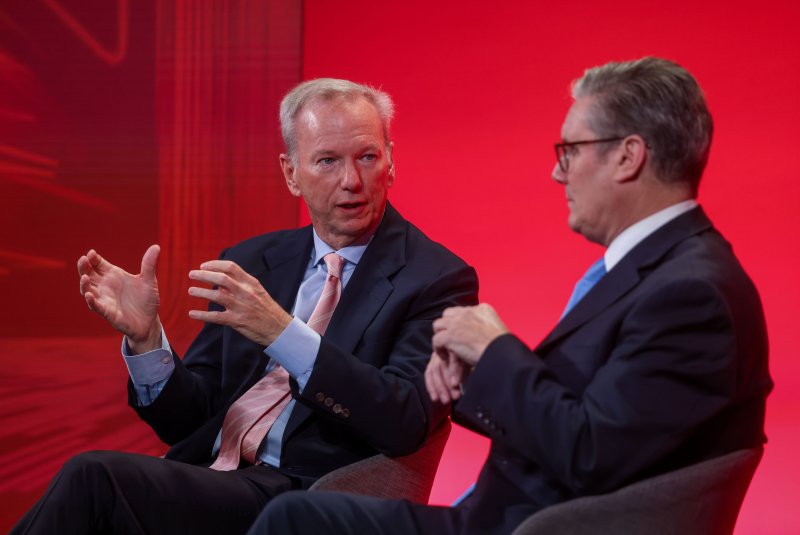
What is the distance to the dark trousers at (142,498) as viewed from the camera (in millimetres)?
2076

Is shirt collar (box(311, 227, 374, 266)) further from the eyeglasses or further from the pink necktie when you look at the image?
the eyeglasses

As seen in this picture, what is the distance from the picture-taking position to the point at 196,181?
4207 mm

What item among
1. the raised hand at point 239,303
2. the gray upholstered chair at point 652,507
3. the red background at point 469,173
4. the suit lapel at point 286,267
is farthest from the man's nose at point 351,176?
the red background at point 469,173

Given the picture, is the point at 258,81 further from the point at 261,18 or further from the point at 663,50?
the point at 663,50

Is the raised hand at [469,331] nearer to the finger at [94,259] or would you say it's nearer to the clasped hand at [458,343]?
the clasped hand at [458,343]

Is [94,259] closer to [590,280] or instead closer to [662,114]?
[590,280]

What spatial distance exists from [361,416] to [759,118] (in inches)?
84.9

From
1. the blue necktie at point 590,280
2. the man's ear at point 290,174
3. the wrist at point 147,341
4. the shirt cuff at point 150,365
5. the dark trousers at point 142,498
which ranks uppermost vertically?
the man's ear at point 290,174

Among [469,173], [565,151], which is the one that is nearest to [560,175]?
[565,151]

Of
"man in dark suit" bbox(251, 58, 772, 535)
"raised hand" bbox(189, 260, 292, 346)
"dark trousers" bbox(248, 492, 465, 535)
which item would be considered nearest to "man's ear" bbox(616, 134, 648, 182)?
"man in dark suit" bbox(251, 58, 772, 535)

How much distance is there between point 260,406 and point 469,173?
1769 millimetres

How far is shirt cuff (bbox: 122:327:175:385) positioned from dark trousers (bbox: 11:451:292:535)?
1.02 feet

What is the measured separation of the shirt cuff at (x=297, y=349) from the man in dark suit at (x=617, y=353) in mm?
334

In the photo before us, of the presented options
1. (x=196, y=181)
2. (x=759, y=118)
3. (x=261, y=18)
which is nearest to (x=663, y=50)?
(x=759, y=118)
